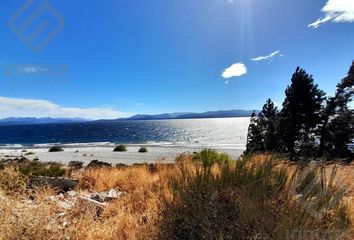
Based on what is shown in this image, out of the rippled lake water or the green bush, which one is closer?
the green bush

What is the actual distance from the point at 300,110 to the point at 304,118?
875mm

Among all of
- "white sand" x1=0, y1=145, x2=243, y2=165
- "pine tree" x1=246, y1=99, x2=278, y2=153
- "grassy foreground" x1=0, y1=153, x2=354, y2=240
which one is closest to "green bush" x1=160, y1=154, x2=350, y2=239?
"grassy foreground" x1=0, y1=153, x2=354, y2=240

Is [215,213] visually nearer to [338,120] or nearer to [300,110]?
[338,120]

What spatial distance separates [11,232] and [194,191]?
2.15 metres

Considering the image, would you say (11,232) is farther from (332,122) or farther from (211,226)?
(332,122)

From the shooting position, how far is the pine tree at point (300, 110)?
27.6 metres

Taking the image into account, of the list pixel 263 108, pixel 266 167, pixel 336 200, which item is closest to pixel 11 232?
pixel 266 167

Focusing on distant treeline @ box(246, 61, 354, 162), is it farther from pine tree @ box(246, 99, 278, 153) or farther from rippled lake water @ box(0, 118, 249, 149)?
rippled lake water @ box(0, 118, 249, 149)

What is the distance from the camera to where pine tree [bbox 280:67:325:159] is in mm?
27573

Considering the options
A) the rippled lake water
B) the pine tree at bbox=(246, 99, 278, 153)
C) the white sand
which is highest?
the pine tree at bbox=(246, 99, 278, 153)

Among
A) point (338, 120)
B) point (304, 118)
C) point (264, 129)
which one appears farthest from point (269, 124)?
point (338, 120)

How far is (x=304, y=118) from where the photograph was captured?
28172mm
